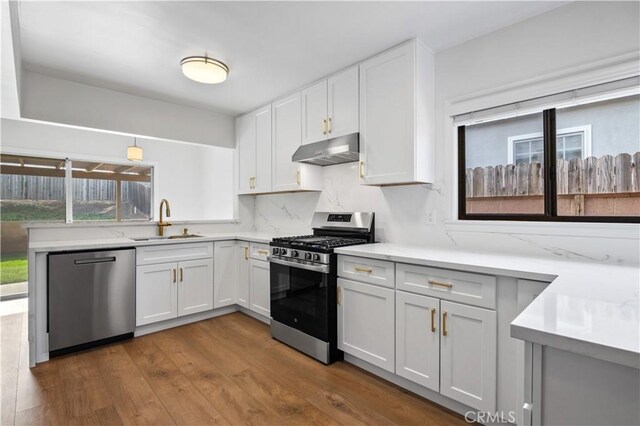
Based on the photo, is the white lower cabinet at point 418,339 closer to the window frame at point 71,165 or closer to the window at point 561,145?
the window at point 561,145

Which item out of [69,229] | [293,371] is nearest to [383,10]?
[293,371]

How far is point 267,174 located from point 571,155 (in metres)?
2.82

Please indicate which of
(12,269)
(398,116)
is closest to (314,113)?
(398,116)

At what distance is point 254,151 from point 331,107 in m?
1.37

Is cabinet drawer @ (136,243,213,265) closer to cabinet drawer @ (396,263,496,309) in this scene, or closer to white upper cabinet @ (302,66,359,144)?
white upper cabinet @ (302,66,359,144)

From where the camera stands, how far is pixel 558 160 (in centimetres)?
209

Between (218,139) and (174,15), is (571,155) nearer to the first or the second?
(174,15)

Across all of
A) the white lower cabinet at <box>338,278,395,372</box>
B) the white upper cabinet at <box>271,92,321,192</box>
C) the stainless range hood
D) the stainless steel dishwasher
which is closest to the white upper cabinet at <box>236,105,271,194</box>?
the white upper cabinet at <box>271,92,321,192</box>

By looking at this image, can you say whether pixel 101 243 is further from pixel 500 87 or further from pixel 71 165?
pixel 500 87

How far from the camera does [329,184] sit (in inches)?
134

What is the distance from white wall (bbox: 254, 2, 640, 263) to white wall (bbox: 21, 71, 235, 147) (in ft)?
6.80

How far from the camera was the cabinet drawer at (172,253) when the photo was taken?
122 inches

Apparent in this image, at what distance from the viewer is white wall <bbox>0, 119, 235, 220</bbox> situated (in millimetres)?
4547

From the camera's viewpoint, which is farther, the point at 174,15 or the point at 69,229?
the point at 69,229
